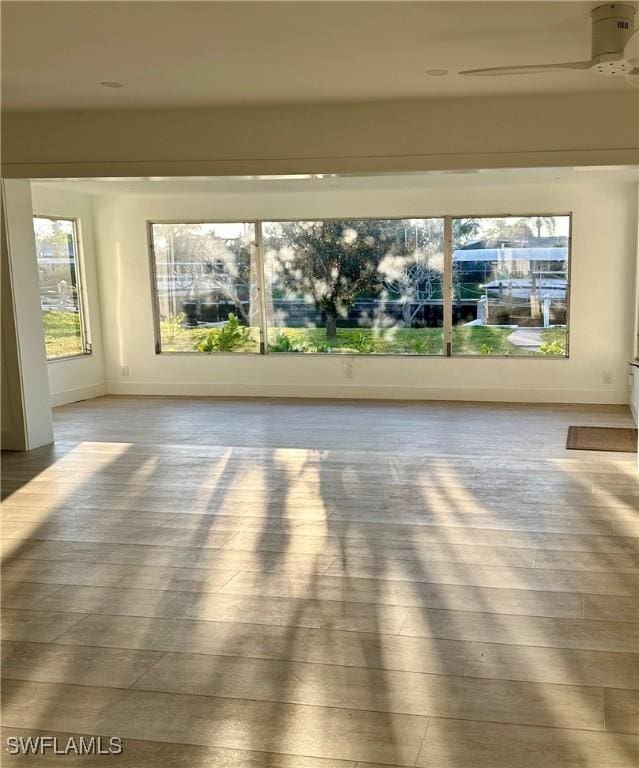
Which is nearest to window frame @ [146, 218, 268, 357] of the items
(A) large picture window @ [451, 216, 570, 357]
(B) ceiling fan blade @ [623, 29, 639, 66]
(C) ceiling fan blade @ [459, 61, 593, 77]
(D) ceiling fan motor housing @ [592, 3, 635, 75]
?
(A) large picture window @ [451, 216, 570, 357]

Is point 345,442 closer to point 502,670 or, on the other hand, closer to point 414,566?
point 414,566

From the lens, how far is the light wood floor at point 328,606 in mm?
2389

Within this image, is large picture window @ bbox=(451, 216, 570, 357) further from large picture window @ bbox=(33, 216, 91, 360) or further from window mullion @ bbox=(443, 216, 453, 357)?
large picture window @ bbox=(33, 216, 91, 360)

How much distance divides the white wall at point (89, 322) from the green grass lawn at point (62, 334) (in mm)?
125

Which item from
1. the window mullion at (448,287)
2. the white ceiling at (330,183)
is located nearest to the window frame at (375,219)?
the window mullion at (448,287)

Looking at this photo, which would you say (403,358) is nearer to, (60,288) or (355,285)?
(355,285)

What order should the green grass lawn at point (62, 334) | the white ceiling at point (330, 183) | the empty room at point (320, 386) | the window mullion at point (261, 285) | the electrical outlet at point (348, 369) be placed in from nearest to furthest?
the empty room at point (320, 386) → the white ceiling at point (330, 183) → the green grass lawn at point (62, 334) → the electrical outlet at point (348, 369) → the window mullion at point (261, 285)

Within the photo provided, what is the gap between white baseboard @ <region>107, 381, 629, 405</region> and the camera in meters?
8.08

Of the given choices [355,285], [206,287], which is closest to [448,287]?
[355,285]

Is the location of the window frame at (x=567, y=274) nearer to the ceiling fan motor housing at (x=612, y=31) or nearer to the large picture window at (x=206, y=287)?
the large picture window at (x=206, y=287)

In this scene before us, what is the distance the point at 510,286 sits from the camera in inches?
329

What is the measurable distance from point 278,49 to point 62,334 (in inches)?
230

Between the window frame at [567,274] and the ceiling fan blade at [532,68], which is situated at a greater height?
the ceiling fan blade at [532,68]

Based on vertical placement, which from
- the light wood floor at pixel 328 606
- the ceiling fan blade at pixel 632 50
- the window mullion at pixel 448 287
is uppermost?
the ceiling fan blade at pixel 632 50
